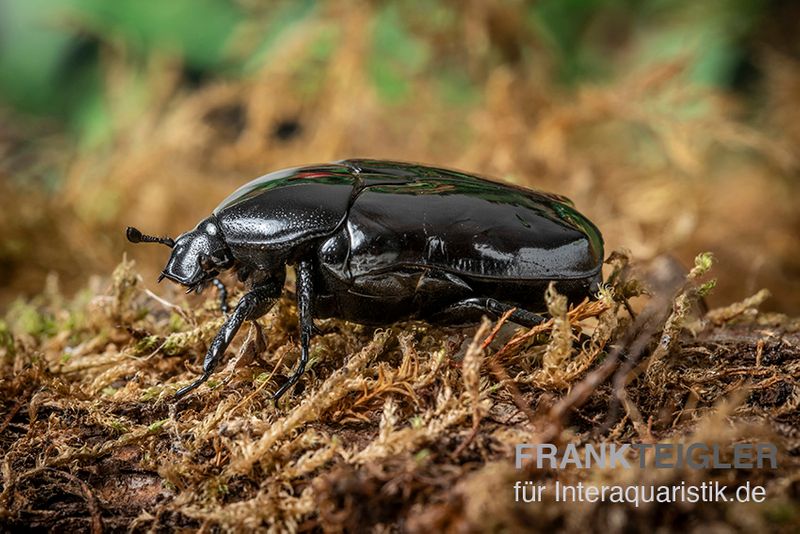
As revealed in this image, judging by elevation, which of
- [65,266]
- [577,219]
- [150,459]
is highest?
[65,266]

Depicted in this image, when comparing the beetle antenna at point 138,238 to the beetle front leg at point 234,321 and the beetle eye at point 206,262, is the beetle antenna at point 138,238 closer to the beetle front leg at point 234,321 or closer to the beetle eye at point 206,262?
the beetle eye at point 206,262

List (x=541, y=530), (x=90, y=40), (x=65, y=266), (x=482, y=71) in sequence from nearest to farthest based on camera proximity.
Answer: (x=541, y=530) < (x=65, y=266) < (x=482, y=71) < (x=90, y=40)

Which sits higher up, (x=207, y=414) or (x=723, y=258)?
(x=723, y=258)

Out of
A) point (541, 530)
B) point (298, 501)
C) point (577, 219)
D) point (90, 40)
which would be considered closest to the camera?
point (541, 530)

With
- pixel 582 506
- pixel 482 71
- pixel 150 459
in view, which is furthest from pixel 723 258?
pixel 150 459

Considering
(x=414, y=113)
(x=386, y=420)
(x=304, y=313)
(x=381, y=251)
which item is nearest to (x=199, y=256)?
(x=304, y=313)

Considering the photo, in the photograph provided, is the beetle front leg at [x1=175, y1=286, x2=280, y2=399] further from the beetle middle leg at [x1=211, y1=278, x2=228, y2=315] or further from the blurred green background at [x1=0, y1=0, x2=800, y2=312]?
the blurred green background at [x1=0, y1=0, x2=800, y2=312]

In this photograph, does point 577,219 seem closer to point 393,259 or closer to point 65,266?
point 393,259
